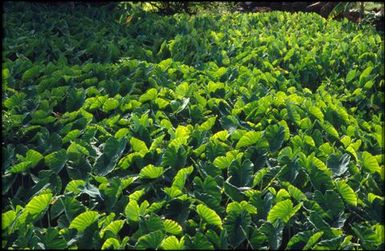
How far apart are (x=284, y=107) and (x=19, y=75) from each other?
1798mm

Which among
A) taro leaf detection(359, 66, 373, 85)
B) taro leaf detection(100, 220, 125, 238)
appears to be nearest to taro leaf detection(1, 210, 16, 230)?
taro leaf detection(100, 220, 125, 238)

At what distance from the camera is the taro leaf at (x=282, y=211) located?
5.96 ft

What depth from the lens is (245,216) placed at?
1.80 metres

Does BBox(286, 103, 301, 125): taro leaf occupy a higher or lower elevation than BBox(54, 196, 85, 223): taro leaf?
higher

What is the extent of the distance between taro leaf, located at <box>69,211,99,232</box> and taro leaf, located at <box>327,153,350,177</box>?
41.0 inches

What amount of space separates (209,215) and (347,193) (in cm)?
57

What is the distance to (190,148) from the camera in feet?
7.54

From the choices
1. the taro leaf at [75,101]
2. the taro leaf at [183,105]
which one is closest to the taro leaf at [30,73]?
the taro leaf at [75,101]

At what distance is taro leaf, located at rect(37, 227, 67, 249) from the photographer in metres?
1.68

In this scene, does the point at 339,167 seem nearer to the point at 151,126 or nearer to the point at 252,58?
the point at 151,126

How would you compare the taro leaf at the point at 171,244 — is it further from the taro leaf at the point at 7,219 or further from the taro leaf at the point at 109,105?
the taro leaf at the point at 109,105

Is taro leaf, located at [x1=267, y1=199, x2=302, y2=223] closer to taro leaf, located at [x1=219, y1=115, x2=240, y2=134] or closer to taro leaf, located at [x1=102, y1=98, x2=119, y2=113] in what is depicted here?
taro leaf, located at [x1=219, y1=115, x2=240, y2=134]

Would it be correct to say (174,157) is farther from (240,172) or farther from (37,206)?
(37,206)

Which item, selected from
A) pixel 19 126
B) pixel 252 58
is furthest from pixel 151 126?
pixel 252 58
